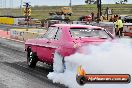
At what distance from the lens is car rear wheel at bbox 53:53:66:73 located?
10645 mm

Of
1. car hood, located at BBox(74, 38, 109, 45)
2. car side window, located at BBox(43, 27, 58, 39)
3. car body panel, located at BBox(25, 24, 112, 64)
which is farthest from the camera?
car side window, located at BBox(43, 27, 58, 39)

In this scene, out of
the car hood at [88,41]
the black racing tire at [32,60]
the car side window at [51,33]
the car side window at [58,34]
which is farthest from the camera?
the black racing tire at [32,60]

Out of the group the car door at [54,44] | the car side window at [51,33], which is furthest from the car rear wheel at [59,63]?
the car side window at [51,33]

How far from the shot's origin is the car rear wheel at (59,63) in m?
10.6

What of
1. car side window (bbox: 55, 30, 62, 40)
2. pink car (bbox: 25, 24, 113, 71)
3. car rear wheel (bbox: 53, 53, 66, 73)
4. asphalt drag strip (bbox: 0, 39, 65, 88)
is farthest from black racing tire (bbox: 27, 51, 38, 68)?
car rear wheel (bbox: 53, 53, 66, 73)

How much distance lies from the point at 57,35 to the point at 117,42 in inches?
97.0

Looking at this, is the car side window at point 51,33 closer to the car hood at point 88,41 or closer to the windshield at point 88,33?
the windshield at point 88,33

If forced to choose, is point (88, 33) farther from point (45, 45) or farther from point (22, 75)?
point (22, 75)

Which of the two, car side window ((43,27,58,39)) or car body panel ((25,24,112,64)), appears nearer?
car body panel ((25,24,112,64))

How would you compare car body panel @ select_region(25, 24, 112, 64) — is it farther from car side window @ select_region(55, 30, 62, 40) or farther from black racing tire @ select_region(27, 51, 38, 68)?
black racing tire @ select_region(27, 51, 38, 68)

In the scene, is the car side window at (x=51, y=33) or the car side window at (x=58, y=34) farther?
the car side window at (x=51, y=33)

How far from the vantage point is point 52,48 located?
38.1ft

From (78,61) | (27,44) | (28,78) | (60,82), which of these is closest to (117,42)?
(78,61)

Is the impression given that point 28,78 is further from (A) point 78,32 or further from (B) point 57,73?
(A) point 78,32
